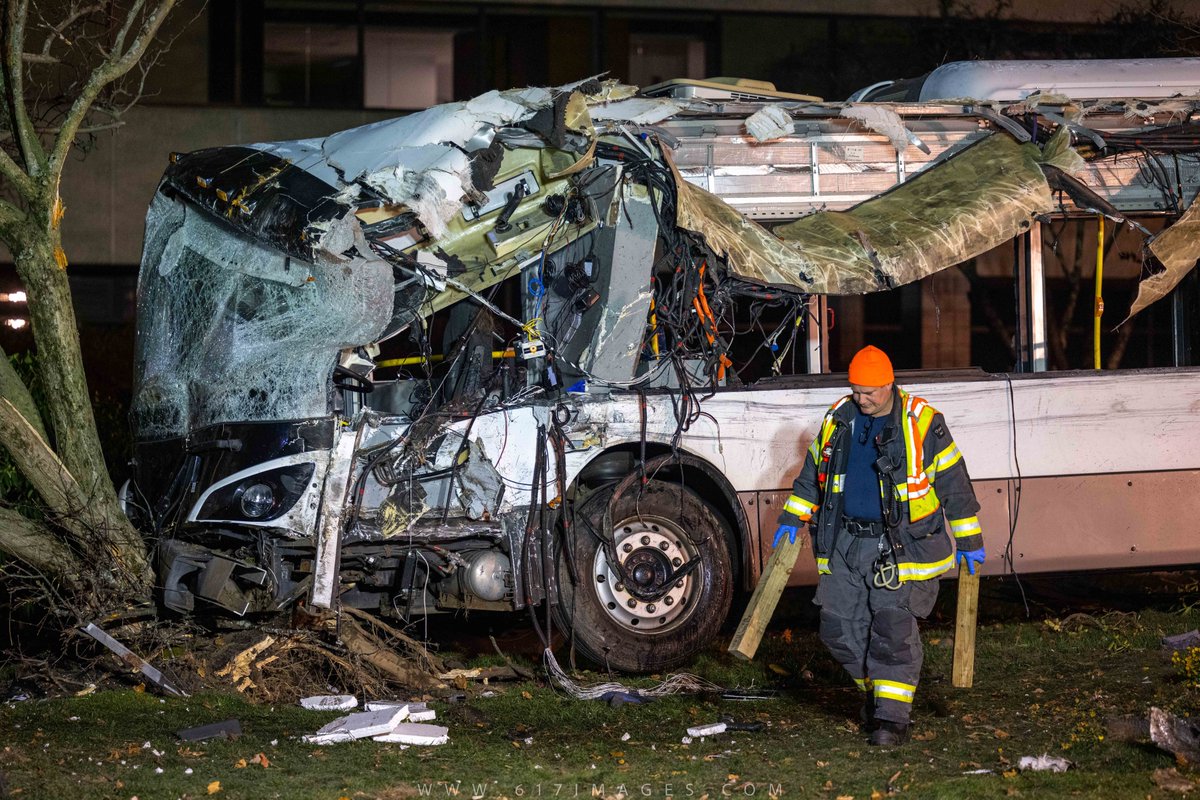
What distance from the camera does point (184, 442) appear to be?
711 cm

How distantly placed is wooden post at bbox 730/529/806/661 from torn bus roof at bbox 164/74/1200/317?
1692mm

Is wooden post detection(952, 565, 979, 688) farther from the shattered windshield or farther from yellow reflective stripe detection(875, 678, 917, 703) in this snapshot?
the shattered windshield

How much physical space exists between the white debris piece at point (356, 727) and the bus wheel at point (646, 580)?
129 cm

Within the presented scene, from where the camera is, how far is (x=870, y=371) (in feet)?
19.1

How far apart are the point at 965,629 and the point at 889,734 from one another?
2.46ft

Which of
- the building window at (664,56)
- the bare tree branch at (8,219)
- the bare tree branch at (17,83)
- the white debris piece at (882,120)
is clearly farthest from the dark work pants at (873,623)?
the building window at (664,56)

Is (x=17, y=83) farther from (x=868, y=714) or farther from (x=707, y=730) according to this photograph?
(x=868, y=714)

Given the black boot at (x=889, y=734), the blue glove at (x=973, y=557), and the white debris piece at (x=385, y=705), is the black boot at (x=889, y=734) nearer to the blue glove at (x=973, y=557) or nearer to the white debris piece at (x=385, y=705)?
the blue glove at (x=973, y=557)

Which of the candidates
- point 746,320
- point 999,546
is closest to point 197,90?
point 746,320

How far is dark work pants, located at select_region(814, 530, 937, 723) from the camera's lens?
19.0 ft

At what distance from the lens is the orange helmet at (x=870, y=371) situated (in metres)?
5.81

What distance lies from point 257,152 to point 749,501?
10.7 feet

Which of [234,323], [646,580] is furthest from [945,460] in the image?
[234,323]

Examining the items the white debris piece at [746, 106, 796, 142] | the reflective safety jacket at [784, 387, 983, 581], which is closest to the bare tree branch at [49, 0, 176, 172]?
the white debris piece at [746, 106, 796, 142]
